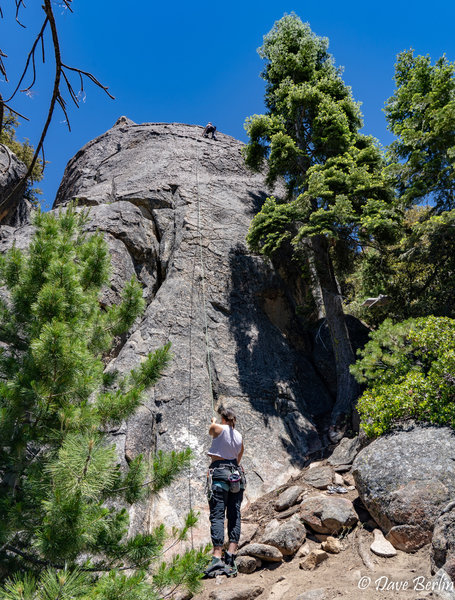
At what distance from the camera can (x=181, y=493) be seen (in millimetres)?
7457

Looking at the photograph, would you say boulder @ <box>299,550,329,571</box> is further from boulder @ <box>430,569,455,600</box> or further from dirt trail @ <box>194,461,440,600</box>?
boulder @ <box>430,569,455,600</box>

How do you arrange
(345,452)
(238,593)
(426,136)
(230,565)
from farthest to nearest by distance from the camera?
1. (426,136)
2. (345,452)
3. (230,565)
4. (238,593)

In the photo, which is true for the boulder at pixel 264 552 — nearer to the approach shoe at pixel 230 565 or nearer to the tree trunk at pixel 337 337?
the approach shoe at pixel 230 565

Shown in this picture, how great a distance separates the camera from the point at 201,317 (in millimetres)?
10805

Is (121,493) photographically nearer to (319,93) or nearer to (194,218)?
(194,218)

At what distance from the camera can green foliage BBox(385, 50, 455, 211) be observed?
10.2 metres

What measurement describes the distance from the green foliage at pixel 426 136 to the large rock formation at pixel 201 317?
438 centimetres

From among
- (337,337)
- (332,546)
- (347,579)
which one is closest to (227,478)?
(332,546)

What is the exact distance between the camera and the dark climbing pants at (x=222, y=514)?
5.23m

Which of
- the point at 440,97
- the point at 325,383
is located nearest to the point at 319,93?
the point at 440,97

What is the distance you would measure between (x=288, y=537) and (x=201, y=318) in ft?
19.6

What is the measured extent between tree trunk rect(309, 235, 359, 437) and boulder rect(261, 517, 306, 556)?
3.82m

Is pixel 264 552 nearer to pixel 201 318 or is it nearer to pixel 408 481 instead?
pixel 408 481

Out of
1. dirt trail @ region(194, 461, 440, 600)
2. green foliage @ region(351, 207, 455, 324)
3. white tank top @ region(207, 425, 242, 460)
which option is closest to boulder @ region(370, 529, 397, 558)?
dirt trail @ region(194, 461, 440, 600)
